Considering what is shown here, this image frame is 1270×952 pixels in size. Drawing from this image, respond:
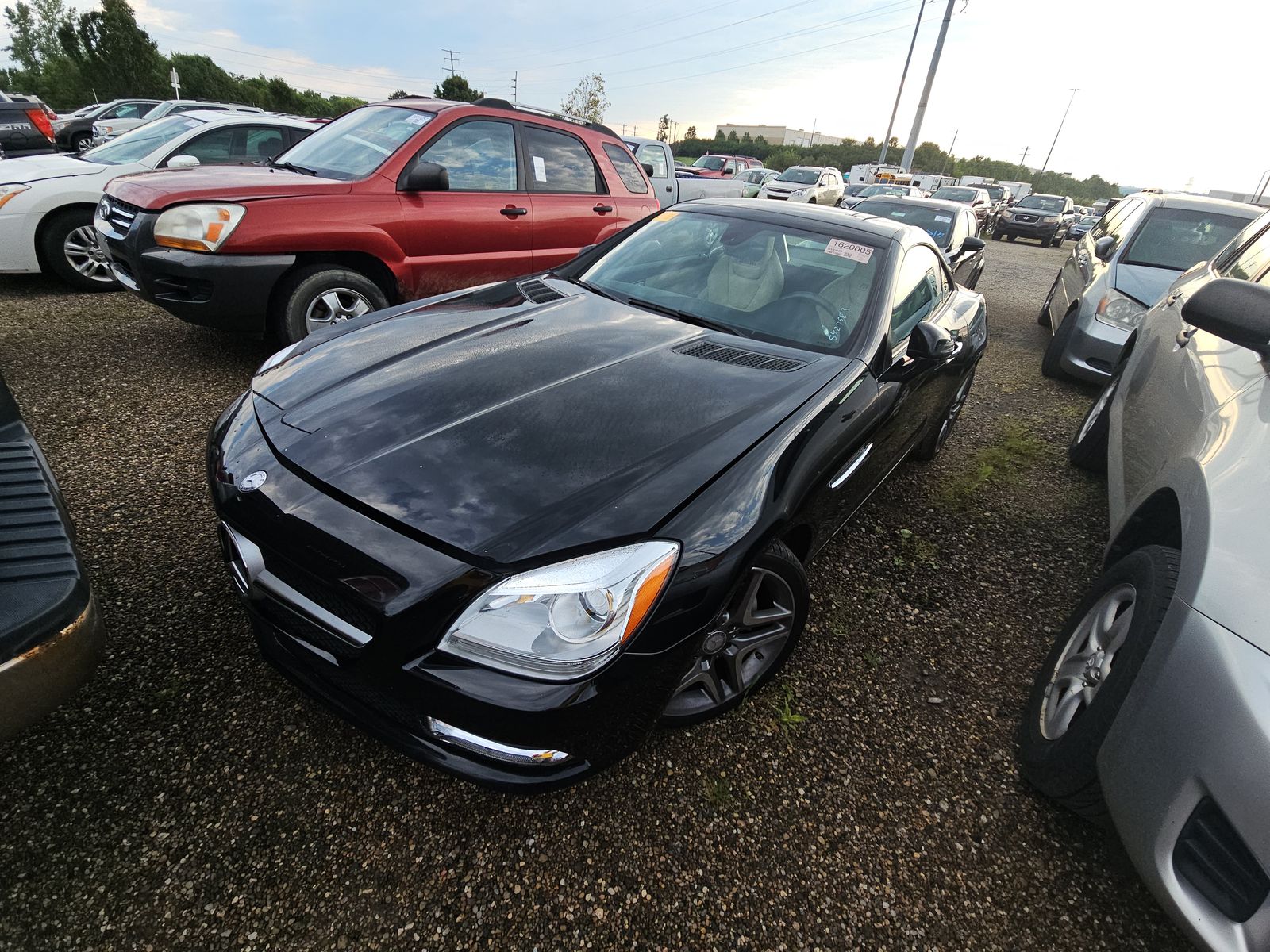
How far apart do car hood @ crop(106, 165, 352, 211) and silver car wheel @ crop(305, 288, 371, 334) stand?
569 millimetres

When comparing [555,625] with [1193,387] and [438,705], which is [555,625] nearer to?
[438,705]

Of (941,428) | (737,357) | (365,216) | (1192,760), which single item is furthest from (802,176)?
(1192,760)

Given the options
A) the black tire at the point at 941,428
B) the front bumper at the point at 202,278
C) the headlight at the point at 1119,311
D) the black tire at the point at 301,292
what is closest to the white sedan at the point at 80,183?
the front bumper at the point at 202,278

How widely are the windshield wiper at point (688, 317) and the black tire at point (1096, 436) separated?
2726 mm

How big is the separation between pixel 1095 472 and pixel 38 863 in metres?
5.21

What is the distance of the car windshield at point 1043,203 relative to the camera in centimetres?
2070

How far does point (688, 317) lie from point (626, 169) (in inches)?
134

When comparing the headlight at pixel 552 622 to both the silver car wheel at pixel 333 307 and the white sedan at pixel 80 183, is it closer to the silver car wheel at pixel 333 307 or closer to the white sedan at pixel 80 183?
the silver car wheel at pixel 333 307

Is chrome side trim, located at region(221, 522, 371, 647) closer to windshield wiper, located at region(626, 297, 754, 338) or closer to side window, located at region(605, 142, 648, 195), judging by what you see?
windshield wiper, located at region(626, 297, 754, 338)

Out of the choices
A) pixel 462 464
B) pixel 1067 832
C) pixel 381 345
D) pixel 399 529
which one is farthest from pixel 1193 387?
pixel 381 345

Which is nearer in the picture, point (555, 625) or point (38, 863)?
point (555, 625)

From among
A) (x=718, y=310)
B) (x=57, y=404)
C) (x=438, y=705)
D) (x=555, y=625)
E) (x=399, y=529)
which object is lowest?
(x=57, y=404)

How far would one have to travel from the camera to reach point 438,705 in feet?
4.61

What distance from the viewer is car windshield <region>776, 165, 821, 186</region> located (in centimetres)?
1773
